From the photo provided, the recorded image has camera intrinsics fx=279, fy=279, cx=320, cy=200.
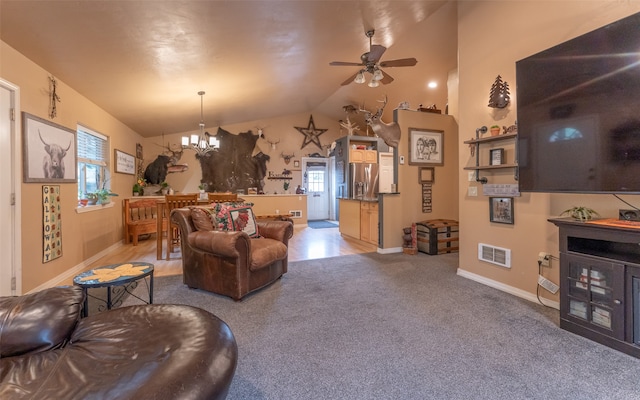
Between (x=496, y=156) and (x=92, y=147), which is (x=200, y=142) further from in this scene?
(x=496, y=156)

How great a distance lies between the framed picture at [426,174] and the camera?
4.74m

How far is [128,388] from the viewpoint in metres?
0.86

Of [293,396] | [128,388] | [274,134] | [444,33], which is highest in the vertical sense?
[444,33]

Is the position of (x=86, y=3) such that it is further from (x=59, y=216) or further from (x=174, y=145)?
(x=174, y=145)

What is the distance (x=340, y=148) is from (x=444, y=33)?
3.52 meters

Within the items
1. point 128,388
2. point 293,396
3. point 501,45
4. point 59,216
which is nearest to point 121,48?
point 59,216

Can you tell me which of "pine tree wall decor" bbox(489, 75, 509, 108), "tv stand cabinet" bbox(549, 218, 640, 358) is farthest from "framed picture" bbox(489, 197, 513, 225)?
"pine tree wall decor" bbox(489, 75, 509, 108)

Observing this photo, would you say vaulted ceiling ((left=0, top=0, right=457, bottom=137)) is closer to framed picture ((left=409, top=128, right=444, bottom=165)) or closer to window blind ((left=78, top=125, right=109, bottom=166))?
window blind ((left=78, top=125, right=109, bottom=166))

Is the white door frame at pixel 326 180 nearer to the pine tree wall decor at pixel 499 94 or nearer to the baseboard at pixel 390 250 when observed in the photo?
the baseboard at pixel 390 250

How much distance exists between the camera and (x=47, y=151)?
9.68 feet

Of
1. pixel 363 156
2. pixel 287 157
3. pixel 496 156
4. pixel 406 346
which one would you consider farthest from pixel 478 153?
pixel 287 157

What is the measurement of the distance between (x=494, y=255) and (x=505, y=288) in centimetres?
33

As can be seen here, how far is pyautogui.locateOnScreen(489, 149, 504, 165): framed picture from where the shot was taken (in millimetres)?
2809

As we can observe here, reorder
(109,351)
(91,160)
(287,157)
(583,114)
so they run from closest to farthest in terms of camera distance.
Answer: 1. (109,351)
2. (583,114)
3. (91,160)
4. (287,157)
